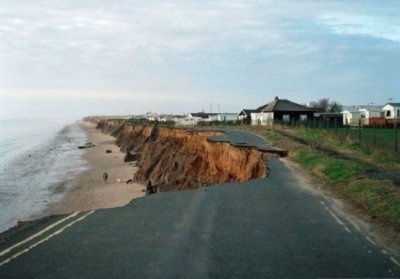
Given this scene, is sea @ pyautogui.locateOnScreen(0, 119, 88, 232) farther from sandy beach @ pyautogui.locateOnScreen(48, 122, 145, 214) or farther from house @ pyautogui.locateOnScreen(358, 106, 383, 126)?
house @ pyautogui.locateOnScreen(358, 106, 383, 126)

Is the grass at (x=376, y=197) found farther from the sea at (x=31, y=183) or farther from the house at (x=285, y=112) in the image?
the house at (x=285, y=112)

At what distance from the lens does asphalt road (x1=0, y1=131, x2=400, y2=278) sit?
7.29 metres

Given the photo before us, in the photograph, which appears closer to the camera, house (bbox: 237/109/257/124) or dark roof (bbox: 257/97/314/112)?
dark roof (bbox: 257/97/314/112)

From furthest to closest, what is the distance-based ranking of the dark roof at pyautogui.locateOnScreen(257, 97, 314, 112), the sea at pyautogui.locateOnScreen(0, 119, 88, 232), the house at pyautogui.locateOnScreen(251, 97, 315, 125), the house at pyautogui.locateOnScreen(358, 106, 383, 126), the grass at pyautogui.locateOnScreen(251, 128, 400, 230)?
the dark roof at pyautogui.locateOnScreen(257, 97, 314, 112) < the house at pyautogui.locateOnScreen(251, 97, 315, 125) < the house at pyautogui.locateOnScreen(358, 106, 383, 126) < the sea at pyautogui.locateOnScreen(0, 119, 88, 232) < the grass at pyautogui.locateOnScreen(251, 128, 400, 230)

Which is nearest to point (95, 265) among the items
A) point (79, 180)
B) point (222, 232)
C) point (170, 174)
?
point (222, 232)

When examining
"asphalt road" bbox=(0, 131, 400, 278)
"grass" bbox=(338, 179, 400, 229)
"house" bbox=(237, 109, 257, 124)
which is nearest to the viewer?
"asphalt road" bbox=(0, 131, 400, 278)

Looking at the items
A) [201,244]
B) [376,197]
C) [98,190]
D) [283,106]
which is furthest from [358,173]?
[283,106]

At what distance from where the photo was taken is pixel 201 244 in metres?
8.69

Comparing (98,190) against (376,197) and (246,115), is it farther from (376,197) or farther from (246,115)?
(246,115)

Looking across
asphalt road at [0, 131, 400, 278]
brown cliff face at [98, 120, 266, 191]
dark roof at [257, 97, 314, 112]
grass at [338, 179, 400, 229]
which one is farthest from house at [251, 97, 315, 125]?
asphalt road at [0, 131, 400, 278]

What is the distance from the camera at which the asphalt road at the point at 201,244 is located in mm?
7285

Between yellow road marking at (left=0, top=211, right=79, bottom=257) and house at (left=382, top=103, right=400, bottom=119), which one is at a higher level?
house at (left=382, top=103, right=400, bottom=119)

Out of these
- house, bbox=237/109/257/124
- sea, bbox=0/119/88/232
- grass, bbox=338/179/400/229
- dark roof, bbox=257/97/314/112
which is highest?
dark roof, bbox=257/97/314/112

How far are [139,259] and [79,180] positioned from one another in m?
28.1
